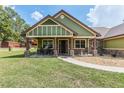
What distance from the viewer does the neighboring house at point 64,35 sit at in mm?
23375

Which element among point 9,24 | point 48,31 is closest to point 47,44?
point 48,31

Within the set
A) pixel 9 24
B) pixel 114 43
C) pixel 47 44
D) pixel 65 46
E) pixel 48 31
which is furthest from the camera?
pixel 9 24

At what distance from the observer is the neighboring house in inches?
920

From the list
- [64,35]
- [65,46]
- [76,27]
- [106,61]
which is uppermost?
[76,27]

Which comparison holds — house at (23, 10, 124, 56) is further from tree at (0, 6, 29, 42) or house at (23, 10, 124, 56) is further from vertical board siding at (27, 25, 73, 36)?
tree at (0, 6, 29, 42)

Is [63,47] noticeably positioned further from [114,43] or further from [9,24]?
[9,24]

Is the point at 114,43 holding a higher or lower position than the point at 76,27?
lower

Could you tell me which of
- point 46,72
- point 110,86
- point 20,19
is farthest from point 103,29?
point 20,19

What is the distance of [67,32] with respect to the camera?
23562mm

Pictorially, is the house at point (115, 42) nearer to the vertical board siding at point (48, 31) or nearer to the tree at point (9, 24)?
the vertical board siding at point (48, 31)

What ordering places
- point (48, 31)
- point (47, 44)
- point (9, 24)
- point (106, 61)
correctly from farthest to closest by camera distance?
point (9, 24) → point (47, 44) → point (48, 31) → point (106, 61)

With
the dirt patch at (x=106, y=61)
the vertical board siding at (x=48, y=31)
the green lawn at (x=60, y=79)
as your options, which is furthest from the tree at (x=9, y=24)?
the green lawn at (x=60, y=79)

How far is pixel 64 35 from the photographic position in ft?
76.9
